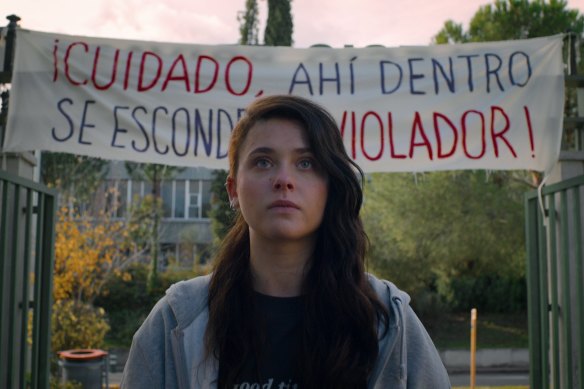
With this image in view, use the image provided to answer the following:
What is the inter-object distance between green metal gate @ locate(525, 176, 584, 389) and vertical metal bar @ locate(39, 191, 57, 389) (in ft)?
11.3

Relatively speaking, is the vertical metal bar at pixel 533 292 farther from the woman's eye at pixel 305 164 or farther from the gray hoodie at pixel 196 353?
the woman's eye at pixel 305 164

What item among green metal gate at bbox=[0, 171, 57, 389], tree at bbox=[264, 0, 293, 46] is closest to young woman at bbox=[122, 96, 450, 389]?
green metal gate at bbox=[0, 171, 57, 389]

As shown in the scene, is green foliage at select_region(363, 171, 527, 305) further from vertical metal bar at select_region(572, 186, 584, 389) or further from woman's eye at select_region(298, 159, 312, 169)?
woman's eye at select_region(298, 159, 312, 169)

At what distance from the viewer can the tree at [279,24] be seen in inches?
1011

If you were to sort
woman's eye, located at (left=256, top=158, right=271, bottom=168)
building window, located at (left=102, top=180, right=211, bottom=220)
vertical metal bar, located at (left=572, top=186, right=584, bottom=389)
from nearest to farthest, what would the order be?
woman's eye, located at (left=256, top=158, right=271, bottom=168) < vertical metal bar, located at (left=572, top=186, right=584, bottom=389) < building window, located at (left=102, top=180, right=211, bottom=220)

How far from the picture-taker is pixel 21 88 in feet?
14.8

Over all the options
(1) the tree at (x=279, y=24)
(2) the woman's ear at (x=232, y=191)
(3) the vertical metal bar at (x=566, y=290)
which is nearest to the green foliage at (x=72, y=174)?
(1) the tree at (x=279, y=24)

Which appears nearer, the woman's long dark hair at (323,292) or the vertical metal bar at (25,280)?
the woman's long dark hair at (323,292)

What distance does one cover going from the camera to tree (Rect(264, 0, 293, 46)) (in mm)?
25688

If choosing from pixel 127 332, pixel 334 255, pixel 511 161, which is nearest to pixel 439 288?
pixel 127 332

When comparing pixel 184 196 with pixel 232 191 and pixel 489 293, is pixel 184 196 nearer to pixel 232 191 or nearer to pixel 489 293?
pixel 489 293

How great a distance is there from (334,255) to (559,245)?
2.98 meters

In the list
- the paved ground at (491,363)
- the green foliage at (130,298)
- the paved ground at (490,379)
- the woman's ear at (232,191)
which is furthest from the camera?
the green foliage at (130,298)

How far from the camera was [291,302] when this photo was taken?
1952 millimetres
